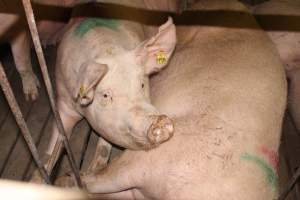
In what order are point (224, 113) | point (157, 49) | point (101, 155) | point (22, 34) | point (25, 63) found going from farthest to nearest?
1. point (25, 63)
2. point (22, 34)
3. point (101, 155)
4. point (157, 49)
5. point (224, 113)

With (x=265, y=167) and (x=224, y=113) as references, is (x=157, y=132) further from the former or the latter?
(x=265, y=167)

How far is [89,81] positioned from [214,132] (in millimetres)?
Answer: 754

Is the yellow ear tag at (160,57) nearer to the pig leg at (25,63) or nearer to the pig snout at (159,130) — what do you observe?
the pig snout at (159,130)

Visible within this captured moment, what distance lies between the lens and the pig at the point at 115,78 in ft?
6.55

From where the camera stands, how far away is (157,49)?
2328mm

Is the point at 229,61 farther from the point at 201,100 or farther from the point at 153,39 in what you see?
the point at 153,39

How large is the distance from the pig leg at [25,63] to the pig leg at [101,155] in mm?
907

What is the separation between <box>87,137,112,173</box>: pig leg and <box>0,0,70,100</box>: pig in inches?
→ 35.7

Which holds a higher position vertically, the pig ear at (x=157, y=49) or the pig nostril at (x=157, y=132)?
the pig ear at (x=157, y=49)

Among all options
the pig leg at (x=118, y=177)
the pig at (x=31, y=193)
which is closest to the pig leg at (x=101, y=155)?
the pig leg at (x=118, y=177)

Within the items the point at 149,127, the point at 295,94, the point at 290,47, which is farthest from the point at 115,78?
the point at 295,94

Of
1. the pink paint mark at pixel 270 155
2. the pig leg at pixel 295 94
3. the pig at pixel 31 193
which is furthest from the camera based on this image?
the pig leg at pixel 295 94

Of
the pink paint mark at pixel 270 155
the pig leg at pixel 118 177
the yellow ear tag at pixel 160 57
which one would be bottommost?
the pig leg at pixel 118 177

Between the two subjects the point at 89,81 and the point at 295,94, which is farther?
the point at 295,94
